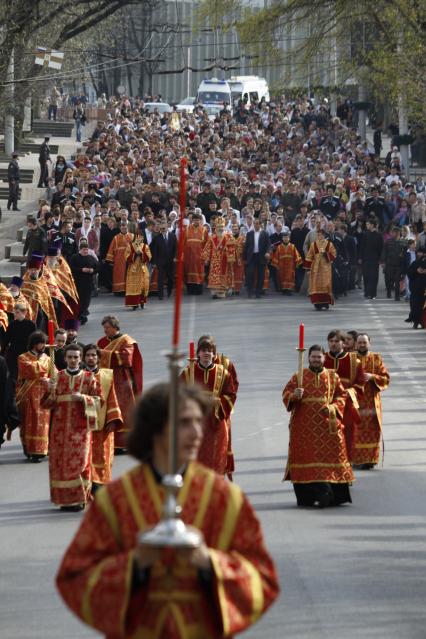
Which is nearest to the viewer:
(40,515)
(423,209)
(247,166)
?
(40,515)

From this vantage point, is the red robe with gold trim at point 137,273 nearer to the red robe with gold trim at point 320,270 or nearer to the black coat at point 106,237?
the black coat at point 106,237

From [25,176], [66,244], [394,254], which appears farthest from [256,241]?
[25,176]

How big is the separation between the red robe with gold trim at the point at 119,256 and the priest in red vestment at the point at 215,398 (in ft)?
55.3

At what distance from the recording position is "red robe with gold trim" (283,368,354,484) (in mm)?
15805

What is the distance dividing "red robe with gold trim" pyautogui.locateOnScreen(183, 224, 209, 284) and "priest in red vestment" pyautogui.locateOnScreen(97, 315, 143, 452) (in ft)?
49.4

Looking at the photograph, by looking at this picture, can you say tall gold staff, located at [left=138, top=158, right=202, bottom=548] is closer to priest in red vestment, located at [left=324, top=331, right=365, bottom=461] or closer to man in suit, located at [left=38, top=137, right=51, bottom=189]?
priest in red vestment, located at [left=324, top=331, right=365, bottom=461]

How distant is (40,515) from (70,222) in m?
17.4

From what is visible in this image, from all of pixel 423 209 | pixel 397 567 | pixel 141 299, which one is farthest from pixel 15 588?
pixel 423 209

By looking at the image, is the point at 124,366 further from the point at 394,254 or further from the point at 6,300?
the point at 394,254

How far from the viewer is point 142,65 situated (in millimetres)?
83438

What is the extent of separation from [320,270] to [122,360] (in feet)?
46.8

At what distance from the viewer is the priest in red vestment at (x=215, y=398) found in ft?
Answer: 51.8

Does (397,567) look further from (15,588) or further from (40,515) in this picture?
(40,515)

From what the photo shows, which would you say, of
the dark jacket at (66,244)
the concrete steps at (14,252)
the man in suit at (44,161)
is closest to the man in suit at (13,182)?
the man in suit at (44,161)
